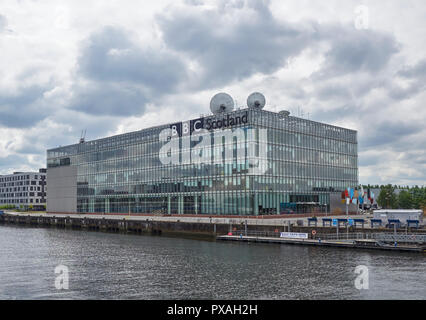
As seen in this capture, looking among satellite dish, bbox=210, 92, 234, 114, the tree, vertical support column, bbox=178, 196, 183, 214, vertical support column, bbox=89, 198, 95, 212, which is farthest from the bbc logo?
the tree

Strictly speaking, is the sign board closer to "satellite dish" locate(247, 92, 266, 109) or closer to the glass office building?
the glass office building

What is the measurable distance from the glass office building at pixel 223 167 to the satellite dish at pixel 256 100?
4.00 metres

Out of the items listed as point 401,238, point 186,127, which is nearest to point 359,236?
point 401,238

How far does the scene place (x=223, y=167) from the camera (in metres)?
110

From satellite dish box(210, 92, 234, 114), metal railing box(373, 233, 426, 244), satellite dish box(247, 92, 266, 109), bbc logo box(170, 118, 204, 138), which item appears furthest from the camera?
bbc logo box(170, 118, 204, 138)

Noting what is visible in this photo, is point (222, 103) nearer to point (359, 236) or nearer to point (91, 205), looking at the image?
point (359, 236)

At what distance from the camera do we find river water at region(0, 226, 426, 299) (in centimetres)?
3606

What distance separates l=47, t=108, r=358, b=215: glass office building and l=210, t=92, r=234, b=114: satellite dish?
2.69 meters

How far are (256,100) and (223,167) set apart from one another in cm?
1929

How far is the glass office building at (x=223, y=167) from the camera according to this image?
10638cm

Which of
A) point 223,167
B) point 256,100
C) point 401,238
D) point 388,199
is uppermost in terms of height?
point 256,100

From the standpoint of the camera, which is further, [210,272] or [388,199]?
[388,199]

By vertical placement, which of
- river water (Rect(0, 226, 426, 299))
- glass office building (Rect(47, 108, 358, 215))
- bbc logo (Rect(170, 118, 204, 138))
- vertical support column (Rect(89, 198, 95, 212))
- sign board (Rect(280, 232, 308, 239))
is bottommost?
river water (Rect(0, 226, 426, 299))
